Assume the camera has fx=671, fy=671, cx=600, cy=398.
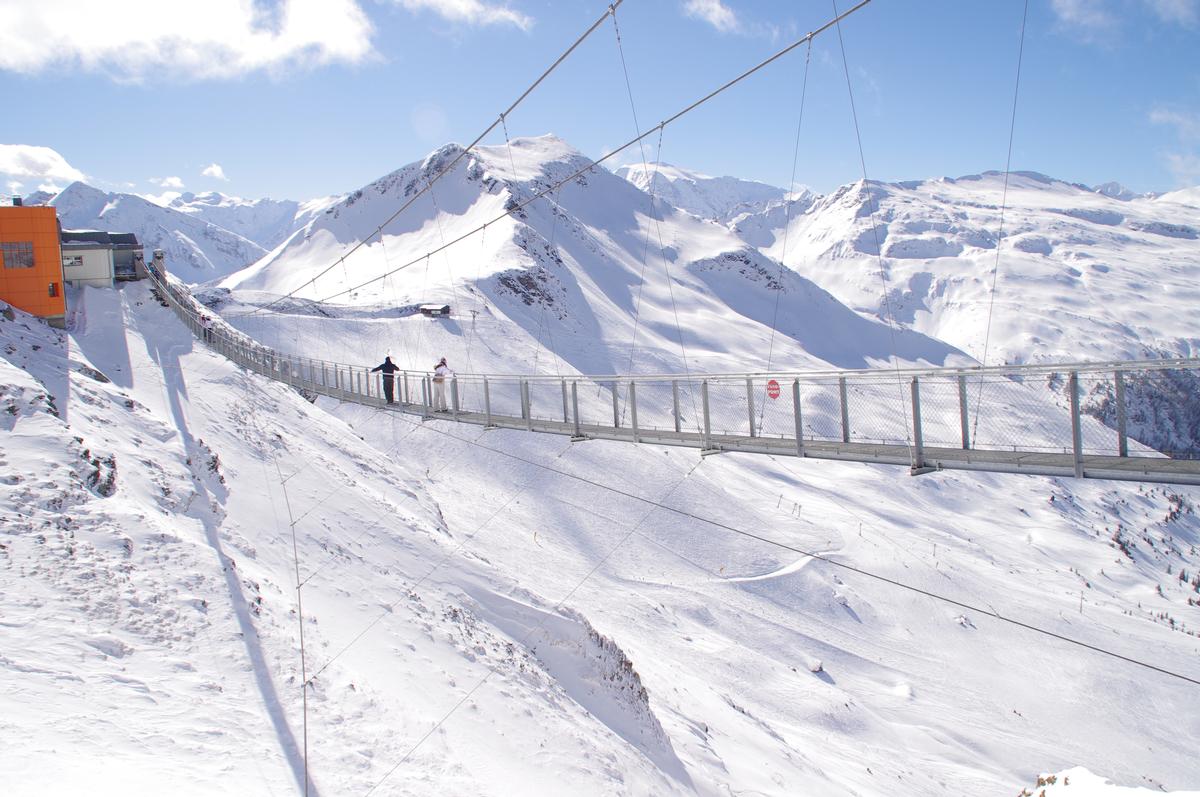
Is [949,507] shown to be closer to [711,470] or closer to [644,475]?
[711,470]

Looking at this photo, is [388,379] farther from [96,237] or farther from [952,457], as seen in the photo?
[96,237]

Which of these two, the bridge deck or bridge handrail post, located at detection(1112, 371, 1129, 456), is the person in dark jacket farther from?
bridge handrail post, located at detection(1112, 371, 1129, 456)

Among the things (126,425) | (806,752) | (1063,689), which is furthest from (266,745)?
(1063,689)

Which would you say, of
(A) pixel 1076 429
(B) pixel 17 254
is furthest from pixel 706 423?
(B) pixel 17 254

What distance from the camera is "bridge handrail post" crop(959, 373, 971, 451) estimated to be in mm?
7629

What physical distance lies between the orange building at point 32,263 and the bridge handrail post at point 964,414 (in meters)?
21.2

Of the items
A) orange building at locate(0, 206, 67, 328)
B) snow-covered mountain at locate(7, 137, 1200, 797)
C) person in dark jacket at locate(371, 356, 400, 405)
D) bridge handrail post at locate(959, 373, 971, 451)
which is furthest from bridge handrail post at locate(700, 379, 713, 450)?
orange building at locate(0, 206, 67, 328)

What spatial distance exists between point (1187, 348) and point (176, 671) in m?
261

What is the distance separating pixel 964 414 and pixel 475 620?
10.1 meters

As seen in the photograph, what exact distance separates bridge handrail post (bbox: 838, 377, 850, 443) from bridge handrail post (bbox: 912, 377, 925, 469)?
0.80 m

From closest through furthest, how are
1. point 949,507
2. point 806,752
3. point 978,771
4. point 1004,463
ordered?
point 1004,463 → point 806,752 → point 978,771 → point 949,507

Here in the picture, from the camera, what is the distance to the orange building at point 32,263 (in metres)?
17.2

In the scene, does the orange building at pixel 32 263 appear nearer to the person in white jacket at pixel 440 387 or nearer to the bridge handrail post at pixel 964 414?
the person in white jacket at pixel 440 387

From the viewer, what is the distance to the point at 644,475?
37250mm
